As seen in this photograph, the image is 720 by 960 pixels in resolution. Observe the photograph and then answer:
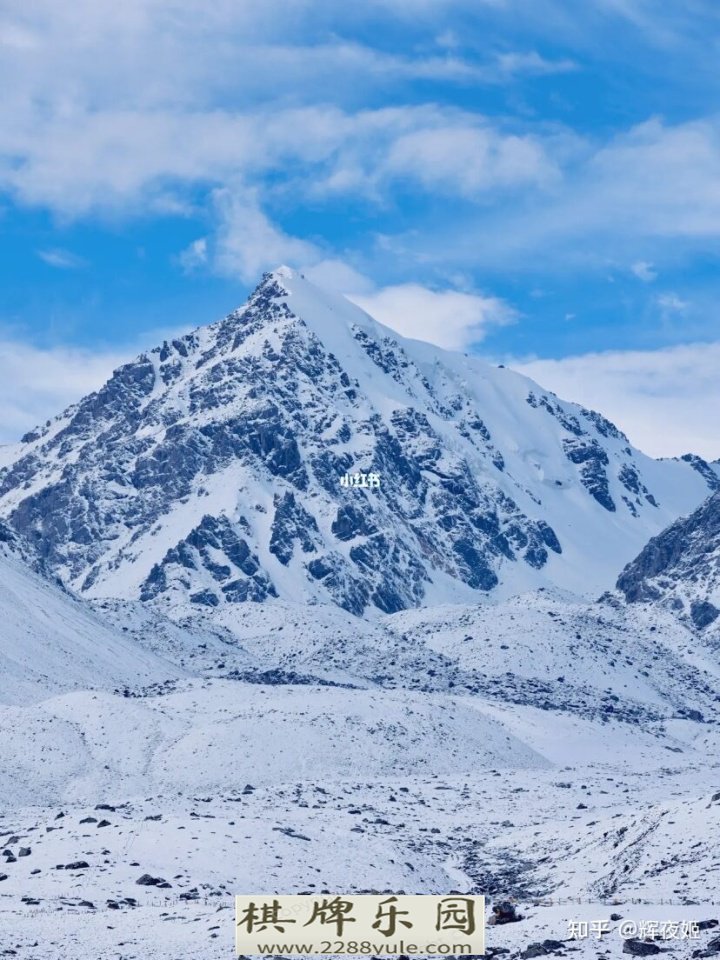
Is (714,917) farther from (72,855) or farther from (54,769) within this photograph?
(54,769)

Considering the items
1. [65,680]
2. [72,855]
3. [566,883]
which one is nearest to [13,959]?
[72,855]

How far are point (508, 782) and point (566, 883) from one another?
29.1 m

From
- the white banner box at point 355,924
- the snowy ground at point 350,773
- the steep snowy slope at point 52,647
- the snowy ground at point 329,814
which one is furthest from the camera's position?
the steep snowy slope at point 52,647

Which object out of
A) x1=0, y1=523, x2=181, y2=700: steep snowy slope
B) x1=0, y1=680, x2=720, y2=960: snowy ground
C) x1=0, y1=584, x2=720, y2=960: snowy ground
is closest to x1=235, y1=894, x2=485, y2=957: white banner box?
x1=0, y1=584, x2=720, y2=960: snowy ground

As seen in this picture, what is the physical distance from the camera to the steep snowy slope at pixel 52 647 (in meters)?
106

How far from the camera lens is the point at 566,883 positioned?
47719 mm

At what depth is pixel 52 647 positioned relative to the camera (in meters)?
115

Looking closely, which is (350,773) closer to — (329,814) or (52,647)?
(329,814)

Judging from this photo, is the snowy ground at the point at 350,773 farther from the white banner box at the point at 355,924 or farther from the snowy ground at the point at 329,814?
the white banner box at the point at 355,924

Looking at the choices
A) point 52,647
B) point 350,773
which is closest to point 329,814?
point 350,773

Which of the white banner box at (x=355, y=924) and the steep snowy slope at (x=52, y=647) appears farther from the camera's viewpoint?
the steep snowy slope at (x=52, y=647)

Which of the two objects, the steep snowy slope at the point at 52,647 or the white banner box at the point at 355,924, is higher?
the steep snowy slope at the point at 52,647

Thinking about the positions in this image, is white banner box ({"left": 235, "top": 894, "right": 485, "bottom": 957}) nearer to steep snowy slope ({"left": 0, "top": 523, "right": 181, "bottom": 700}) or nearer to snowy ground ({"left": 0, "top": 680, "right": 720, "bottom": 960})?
snowy ground ({"left": 0, "top": 680, "right": 720, "bottom": 960})

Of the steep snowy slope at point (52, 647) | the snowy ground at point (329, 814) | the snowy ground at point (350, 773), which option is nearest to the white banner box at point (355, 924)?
the snowy ground at point (350, 773)
